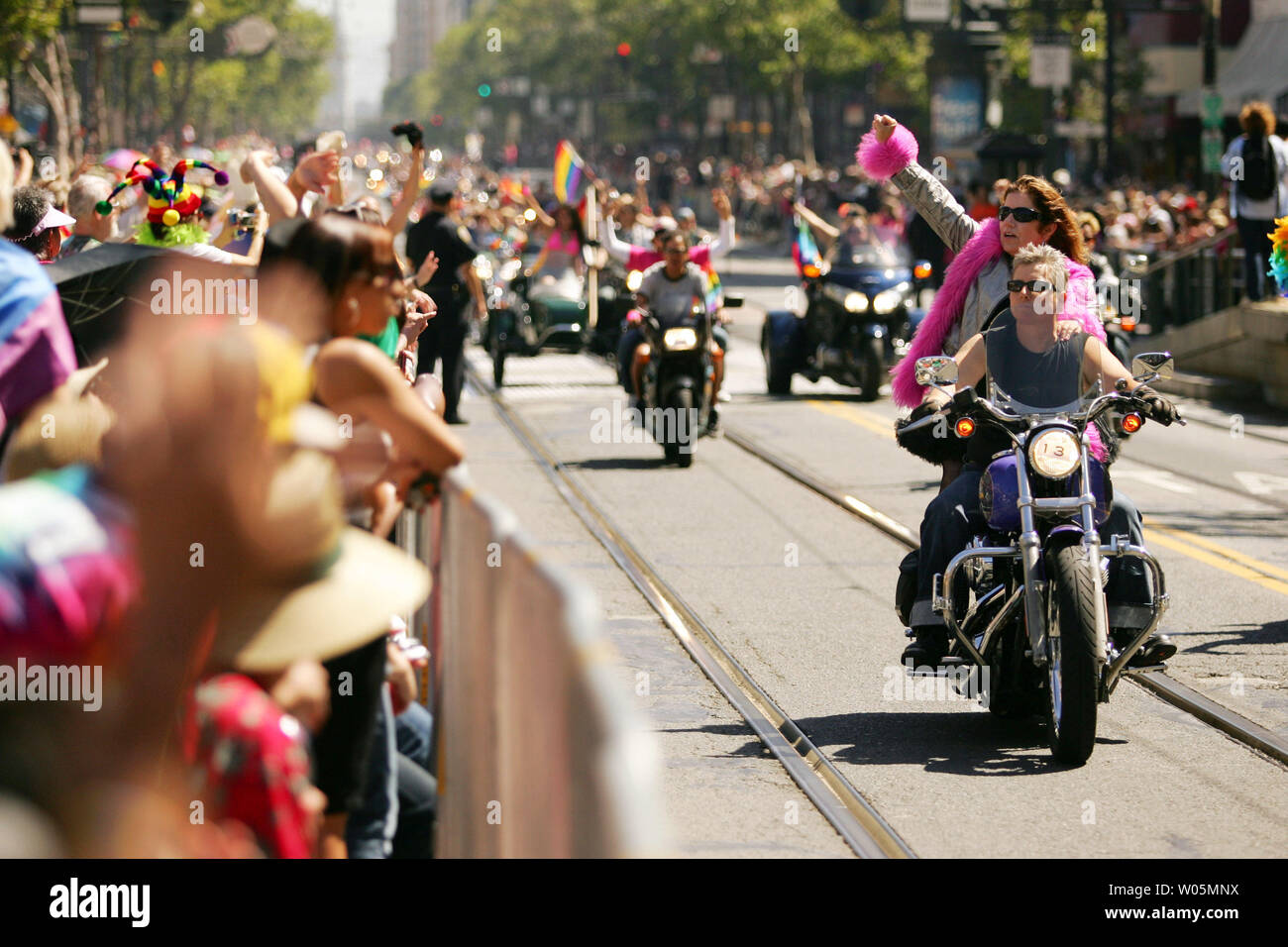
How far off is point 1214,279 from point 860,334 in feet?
13.1

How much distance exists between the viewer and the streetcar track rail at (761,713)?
614 centimetres

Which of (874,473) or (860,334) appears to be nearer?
(874,473)

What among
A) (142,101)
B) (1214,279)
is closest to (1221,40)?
(1214,279)

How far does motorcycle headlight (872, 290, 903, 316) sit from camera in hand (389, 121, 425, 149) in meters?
9.04

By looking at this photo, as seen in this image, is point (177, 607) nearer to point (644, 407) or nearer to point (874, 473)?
point (874, 473)

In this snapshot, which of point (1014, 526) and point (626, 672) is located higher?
point (1014, 526)

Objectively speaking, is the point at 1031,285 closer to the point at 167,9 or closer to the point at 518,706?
the point at 518,706

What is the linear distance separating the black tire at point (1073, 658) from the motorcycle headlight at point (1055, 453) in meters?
0.24

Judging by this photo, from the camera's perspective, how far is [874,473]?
14344mm

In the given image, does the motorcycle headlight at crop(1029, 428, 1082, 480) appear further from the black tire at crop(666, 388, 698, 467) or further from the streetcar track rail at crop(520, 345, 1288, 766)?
the black tire at crop(666, 388, 698, 467)

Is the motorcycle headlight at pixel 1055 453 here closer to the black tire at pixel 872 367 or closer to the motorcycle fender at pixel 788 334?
the black tire at pixel 872 367

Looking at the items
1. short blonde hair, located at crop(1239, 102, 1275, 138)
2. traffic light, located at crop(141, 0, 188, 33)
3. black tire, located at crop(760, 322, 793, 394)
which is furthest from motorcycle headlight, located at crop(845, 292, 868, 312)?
traffic light, located at crop(141, 0, 188, 33)

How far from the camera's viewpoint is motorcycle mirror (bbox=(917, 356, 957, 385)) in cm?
682

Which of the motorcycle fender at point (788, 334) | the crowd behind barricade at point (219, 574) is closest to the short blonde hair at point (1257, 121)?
the motorcycle fender at point (788, 334)
